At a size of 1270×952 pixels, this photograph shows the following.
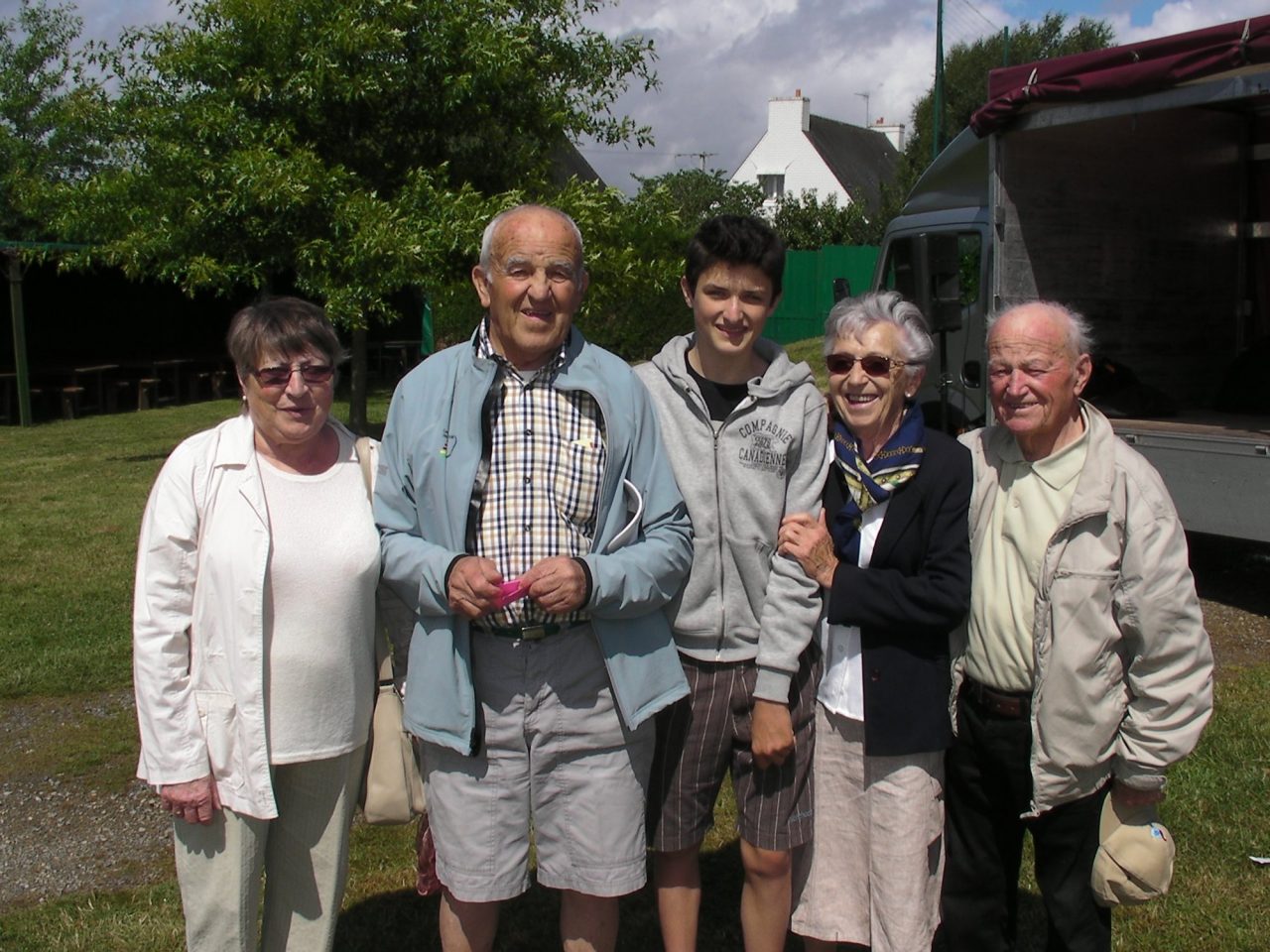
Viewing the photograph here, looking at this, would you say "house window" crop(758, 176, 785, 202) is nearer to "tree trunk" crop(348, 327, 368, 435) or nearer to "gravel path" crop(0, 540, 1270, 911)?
"tree trunk" crop(348, 327, 368, 435)

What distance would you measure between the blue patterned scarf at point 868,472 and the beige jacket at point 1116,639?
36 cm

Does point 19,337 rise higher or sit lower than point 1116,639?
higher

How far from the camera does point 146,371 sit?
65.0 ft

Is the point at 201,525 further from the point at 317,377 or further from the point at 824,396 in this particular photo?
the point at 824,396

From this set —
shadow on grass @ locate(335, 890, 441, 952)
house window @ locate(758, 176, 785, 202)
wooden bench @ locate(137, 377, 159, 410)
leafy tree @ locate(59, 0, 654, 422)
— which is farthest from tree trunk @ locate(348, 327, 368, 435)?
house window @ locate(758, 176, 785, 202)

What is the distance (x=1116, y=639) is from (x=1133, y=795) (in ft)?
1.24

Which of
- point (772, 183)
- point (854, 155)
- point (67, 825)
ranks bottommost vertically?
point (67, 825)

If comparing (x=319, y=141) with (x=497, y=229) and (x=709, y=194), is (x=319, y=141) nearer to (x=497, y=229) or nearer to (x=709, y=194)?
(x=497, y=229)

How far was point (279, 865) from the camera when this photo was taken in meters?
2.68

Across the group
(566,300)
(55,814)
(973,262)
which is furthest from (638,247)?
(566,300)

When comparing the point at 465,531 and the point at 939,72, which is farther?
the point at 939,72

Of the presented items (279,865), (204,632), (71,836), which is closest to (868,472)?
(204,632)

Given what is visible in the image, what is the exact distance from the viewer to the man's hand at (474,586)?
7.89 ft

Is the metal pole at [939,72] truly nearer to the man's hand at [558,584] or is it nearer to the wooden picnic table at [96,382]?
the wooden picnic table at [96,382]
